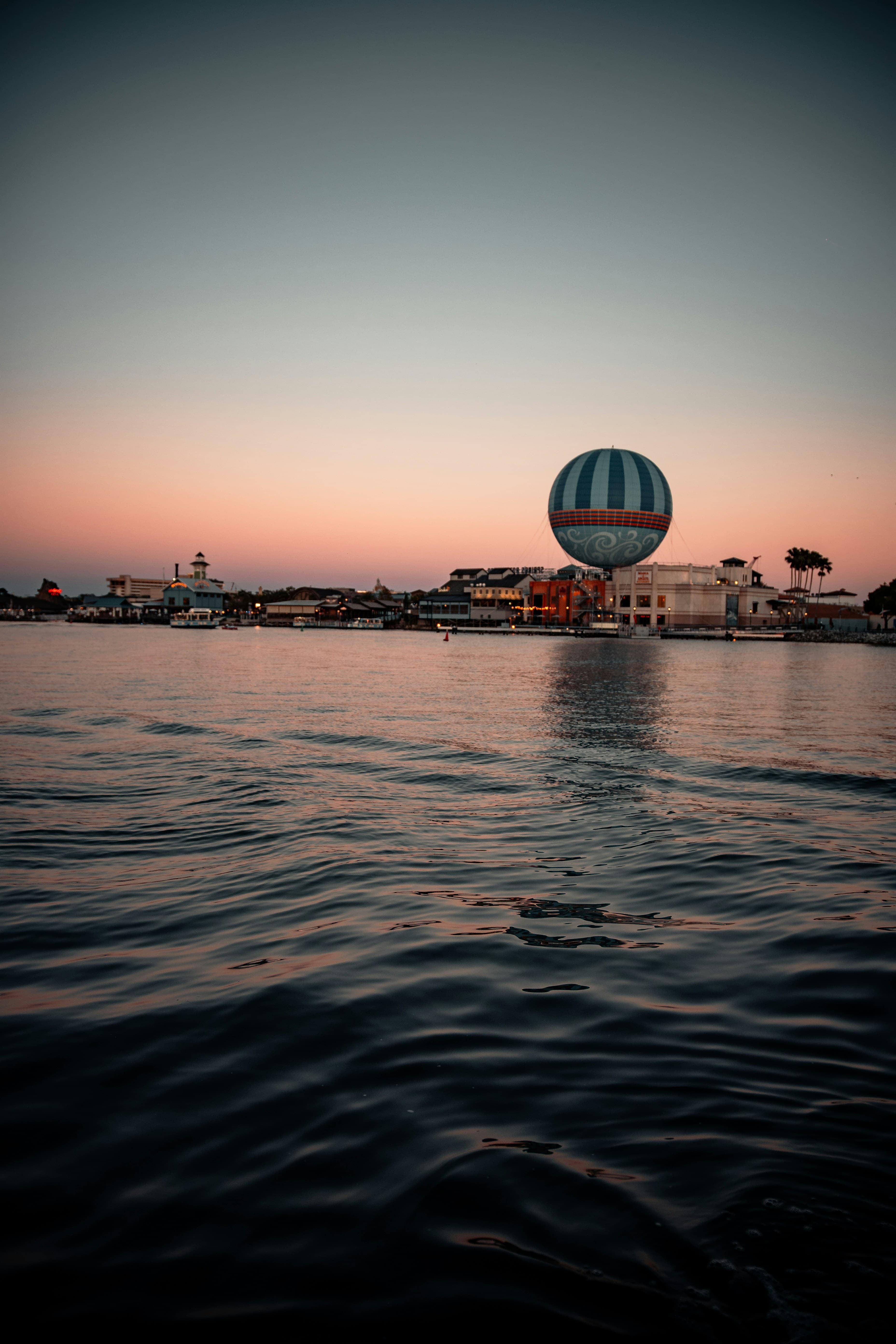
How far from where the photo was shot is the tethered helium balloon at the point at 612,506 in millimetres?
111750

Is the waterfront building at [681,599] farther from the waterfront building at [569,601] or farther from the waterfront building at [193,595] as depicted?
the waterfront building at [193,595]

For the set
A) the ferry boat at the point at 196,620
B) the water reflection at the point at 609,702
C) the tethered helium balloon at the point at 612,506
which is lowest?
the water reflection at the point at 609,702

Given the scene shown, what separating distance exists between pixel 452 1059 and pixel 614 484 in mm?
112653

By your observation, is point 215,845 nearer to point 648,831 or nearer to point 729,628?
point 648,831

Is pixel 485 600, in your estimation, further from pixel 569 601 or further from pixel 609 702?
pixel 609 702

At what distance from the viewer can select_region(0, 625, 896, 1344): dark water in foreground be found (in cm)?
308

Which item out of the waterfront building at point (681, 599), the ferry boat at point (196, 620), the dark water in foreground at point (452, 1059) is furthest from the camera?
the ferry boat at point (196, 620)

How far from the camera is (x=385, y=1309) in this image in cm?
293

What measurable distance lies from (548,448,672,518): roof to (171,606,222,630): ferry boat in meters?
89.7

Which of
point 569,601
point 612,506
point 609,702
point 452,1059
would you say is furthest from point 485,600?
point 452,1059

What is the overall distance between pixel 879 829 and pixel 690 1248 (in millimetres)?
10128

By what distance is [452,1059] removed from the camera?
4.80m

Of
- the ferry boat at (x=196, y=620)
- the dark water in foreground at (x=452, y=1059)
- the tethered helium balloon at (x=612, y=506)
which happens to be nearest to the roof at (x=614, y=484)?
the tethered helium balloon at (x=612, y=506)

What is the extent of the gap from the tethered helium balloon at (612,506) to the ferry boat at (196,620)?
88193 mm
